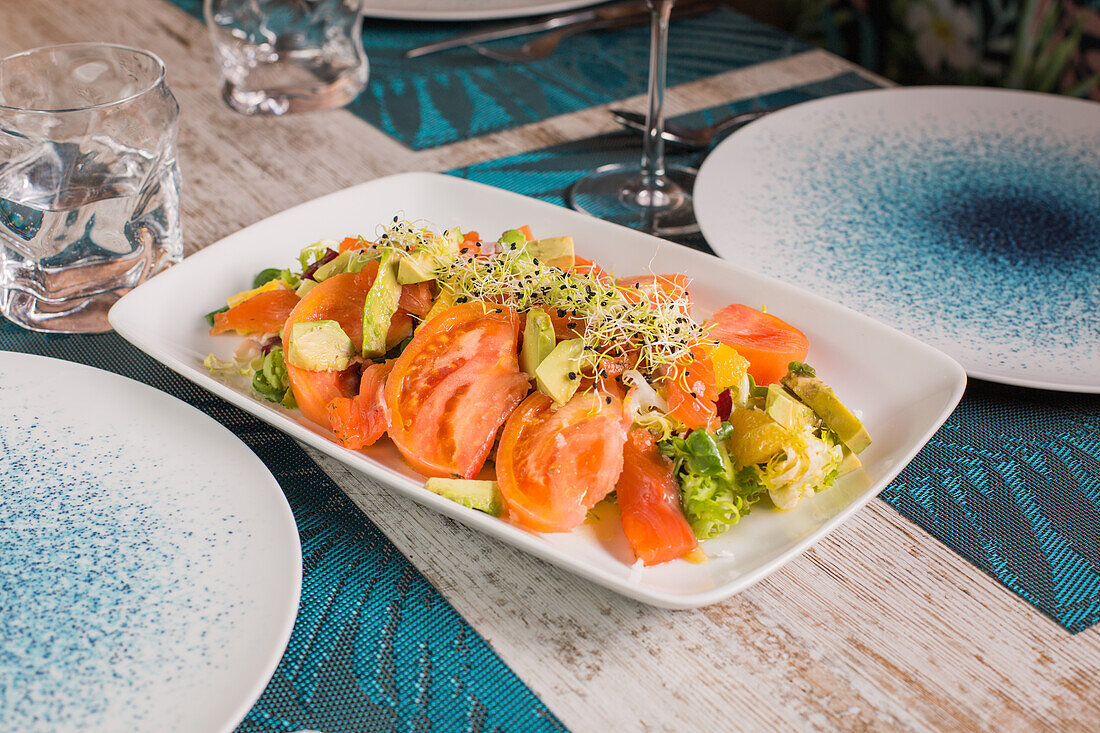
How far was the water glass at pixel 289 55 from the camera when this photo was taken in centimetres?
193

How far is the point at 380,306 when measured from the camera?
1022 millimetres

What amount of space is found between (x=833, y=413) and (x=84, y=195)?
1020 millimetres

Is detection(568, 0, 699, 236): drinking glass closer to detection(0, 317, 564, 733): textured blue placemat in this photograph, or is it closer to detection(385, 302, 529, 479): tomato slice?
detection(385, 302, 529, 479): tomato slice

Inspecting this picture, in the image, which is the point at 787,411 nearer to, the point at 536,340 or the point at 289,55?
the point at 536,340

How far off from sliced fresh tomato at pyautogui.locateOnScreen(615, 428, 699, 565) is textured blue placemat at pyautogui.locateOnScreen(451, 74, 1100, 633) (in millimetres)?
288

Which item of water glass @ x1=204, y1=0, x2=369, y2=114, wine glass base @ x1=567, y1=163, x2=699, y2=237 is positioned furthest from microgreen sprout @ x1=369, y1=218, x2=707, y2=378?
water glass @ x1=204, y1=0, x2=369, y2=114

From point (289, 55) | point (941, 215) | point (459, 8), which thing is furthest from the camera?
point (459, 8)

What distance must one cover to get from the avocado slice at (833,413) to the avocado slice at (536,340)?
267mm

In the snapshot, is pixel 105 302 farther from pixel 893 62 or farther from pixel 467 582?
pixel 893 62

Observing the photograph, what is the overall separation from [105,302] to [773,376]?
927mm

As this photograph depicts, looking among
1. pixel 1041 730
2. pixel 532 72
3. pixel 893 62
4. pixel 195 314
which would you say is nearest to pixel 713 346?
pixel 1041 730

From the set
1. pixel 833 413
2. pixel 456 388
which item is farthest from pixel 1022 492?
pixel 456 388

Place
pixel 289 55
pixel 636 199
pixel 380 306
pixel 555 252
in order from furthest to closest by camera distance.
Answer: pixel 289 55 < pixel 636 199 < pixel 555 252 < pixel 380 306

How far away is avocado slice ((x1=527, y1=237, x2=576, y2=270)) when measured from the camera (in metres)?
1.12
